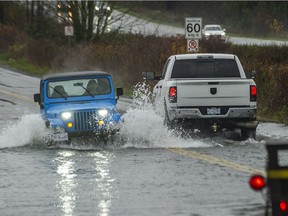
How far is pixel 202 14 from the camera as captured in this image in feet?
348

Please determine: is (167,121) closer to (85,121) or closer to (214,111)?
(214,111)

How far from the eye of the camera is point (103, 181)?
15109 mm

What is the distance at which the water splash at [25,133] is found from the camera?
21.6 meters

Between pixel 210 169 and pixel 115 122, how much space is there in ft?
14.9

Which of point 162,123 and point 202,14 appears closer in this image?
point 162,123

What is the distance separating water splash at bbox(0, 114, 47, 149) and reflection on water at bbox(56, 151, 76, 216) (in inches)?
78.7

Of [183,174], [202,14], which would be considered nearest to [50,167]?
[183,174]

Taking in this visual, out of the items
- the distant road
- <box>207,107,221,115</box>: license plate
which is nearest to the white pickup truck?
<box>207,107,221,115</box>: license plate

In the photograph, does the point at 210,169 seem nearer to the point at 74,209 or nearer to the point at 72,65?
the point at 74,209

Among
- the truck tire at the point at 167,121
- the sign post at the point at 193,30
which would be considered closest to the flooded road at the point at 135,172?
the truck tire at the point at 167,121

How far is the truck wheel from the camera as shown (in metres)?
21.0

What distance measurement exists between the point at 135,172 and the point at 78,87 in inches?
241

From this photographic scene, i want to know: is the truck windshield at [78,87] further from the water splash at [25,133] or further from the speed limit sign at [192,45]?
the speed limit sign at [192,45]

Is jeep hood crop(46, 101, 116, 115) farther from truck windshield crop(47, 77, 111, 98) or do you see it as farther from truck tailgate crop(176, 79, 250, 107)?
truck tailgate crop(176, 79, 250, 107)
